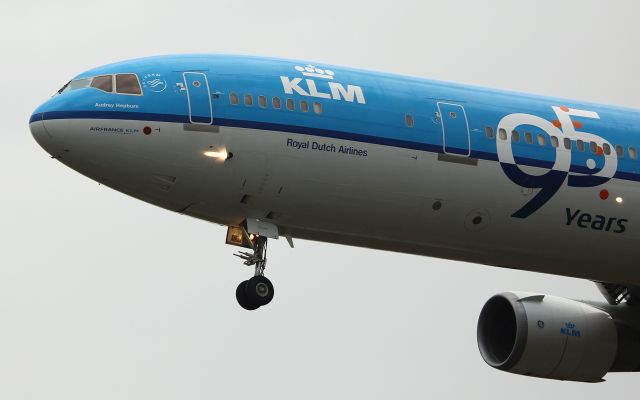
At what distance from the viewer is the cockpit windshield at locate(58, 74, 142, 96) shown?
39844 millimetres

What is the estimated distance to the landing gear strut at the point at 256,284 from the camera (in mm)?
40625

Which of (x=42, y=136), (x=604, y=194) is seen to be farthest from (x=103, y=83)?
(x=604, y=194)

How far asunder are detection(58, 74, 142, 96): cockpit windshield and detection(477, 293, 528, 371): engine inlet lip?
42.1 feet

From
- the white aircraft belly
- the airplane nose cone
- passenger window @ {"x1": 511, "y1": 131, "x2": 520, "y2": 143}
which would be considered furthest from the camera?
passenger window @ {"x1": 511, "y1": 131, "x2": 520, "y2": 143}

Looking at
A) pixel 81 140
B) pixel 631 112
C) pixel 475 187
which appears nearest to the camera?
pixel 81 140

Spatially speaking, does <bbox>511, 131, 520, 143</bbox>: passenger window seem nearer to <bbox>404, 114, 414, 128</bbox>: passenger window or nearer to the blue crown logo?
<bbox>404, 114, 414, 128</bbox>: passenger window

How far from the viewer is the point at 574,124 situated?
43.9 metres

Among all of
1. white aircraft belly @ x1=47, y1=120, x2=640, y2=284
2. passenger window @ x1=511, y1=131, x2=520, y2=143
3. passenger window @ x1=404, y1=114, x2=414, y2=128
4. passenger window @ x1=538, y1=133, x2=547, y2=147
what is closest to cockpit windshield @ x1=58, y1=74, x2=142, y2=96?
white aircraft belly @ x1=47, y1=120, x2=640, y2=284

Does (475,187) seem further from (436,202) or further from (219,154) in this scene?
(219,154)

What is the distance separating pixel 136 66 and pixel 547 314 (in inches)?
531

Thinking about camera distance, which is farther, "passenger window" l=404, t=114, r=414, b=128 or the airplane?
"passenger window" l=404, t=114, r=414, b=128

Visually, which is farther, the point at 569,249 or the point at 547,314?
the point at 547,314

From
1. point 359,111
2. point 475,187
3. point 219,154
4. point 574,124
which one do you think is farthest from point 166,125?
point 574,124

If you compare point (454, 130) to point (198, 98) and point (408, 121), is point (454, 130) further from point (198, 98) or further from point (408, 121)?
point (198, 98)
